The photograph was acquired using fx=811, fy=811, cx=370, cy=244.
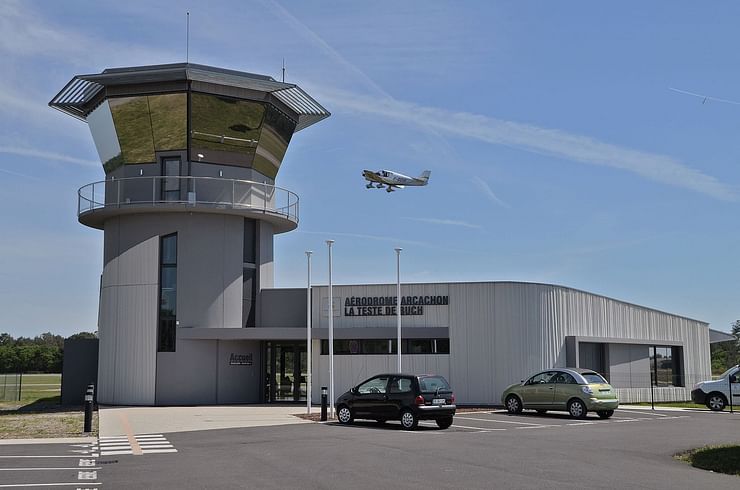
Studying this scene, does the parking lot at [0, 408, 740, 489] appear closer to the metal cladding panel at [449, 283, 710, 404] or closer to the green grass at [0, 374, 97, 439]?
the green grass at [0, 374, 97, 439]

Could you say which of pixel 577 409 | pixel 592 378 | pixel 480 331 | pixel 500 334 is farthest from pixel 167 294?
pixel 592 378

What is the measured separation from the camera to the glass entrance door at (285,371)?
3170 cm

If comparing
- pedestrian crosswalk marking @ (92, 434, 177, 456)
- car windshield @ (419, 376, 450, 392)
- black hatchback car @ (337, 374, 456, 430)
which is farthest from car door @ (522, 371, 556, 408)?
pedestrian crosswalk marking @ (92, 434, 177, 456)

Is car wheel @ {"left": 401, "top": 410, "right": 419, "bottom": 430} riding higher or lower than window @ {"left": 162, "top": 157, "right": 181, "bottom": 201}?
lower

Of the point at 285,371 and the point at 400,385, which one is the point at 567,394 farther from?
the point at 285,371

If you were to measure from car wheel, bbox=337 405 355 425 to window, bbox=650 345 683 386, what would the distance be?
733 inches

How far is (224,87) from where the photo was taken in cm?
3077

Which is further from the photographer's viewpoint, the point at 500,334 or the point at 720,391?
the point at 500,334

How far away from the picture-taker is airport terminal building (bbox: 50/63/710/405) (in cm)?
3002

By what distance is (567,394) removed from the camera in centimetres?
2442

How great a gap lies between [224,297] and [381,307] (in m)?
6.05

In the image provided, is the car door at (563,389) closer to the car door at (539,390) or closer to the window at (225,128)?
the car door at (539,390)

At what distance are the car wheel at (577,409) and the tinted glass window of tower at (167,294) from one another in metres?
14.6

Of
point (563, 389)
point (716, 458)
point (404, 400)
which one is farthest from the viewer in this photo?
point (563, 389)
